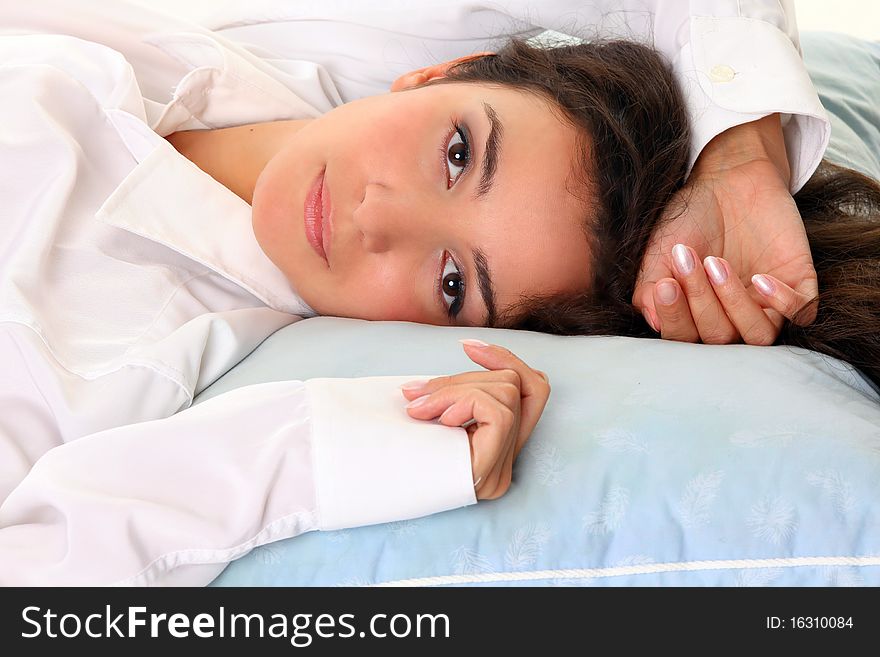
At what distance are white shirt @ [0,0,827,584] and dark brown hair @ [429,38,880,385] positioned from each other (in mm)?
85

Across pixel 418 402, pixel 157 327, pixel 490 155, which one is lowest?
pixel 157 327

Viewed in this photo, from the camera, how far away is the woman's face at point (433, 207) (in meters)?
1.16

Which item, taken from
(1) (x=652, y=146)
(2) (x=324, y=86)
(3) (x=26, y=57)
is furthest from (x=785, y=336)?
(3) (x=26, y=57)

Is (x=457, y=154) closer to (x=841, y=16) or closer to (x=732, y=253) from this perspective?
(x=732, y=253)

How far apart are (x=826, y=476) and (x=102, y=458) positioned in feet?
2.11

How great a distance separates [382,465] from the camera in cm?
78

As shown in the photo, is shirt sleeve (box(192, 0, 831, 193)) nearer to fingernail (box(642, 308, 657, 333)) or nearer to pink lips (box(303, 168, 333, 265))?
fingernail (box(642, 308, 657, 333))

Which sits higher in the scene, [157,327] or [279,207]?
[279,207]

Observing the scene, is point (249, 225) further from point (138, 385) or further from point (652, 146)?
point (652, 146)

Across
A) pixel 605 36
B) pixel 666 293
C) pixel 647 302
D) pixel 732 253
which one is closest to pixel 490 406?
pixel 666 293

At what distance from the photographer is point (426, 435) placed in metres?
0.80

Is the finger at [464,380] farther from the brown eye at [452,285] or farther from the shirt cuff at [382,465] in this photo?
the brown eye at [452,285]

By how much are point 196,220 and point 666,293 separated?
2.21ft

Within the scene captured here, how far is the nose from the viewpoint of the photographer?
1142 millimetres
